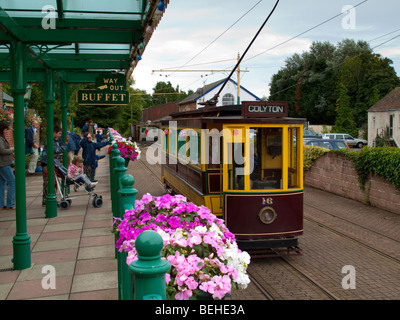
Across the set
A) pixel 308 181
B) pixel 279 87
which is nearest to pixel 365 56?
pixel 279 87

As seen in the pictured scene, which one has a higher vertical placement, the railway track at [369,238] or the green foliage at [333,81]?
the green foliage at [333,81]

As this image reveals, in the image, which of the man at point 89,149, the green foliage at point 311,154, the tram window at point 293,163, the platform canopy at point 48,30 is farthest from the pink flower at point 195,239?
the green foliage at point 311,154

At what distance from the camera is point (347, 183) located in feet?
47.2

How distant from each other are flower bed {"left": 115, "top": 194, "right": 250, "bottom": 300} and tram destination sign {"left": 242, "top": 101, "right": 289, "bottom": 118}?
14.9 ft

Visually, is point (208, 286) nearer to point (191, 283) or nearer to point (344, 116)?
point (191, 283)

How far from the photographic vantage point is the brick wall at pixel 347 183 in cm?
1202

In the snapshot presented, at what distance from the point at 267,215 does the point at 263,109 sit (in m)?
1.79

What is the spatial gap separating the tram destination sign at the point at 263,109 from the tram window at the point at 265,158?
28cm

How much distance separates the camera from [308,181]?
1738 centimetres

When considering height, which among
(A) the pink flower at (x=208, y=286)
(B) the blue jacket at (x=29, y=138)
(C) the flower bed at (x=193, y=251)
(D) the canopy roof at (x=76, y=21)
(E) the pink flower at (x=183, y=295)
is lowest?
(E) the pink flower at (x=183, y=295)

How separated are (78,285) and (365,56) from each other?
6337cm

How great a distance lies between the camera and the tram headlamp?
25.9ft

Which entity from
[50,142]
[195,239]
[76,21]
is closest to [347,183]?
[50,142]

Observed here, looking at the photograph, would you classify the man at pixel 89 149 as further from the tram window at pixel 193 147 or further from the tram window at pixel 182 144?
the tram window at pixel 193 147
